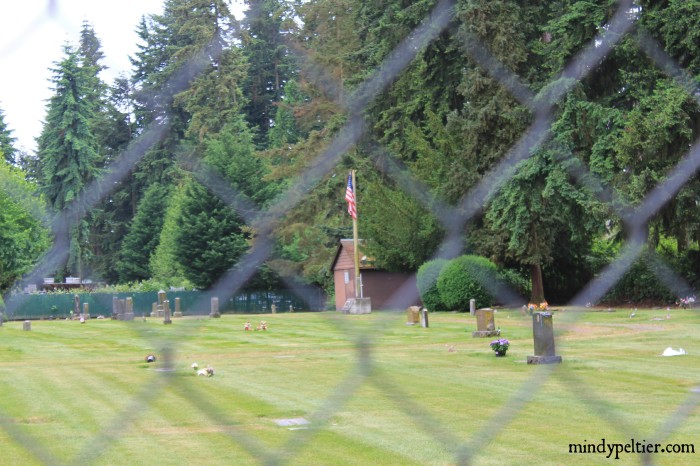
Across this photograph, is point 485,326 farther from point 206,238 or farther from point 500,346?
→ point 206,238

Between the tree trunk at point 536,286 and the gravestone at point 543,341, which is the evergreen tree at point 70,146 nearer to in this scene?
the gravestone at point 543,341

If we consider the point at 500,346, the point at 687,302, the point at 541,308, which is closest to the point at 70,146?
the point at 500,346

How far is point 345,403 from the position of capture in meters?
5.87

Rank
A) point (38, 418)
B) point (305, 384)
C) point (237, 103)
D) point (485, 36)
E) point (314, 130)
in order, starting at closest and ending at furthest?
point (237, 103) → point (314, 130) → point (485, 36) → point (38, 418) → point (305, 384)

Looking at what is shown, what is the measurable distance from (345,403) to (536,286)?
16.5 metres

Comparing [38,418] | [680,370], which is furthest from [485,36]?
[680,370]

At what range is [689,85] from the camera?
36.0ft

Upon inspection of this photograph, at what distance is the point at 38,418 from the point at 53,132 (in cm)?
469

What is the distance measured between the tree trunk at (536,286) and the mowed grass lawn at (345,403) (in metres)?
10.4

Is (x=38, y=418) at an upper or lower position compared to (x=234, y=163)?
lower

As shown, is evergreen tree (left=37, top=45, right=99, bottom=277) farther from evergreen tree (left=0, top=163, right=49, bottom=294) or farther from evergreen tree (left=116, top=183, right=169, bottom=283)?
evergreen tree (left=116, top=183, right=169, bottom=283)

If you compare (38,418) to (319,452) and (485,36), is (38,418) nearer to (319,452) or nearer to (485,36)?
(319,452)

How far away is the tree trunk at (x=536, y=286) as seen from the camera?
2116 cm

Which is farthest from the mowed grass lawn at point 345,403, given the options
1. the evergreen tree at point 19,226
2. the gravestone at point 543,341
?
the evergreen tree at point 19,226
